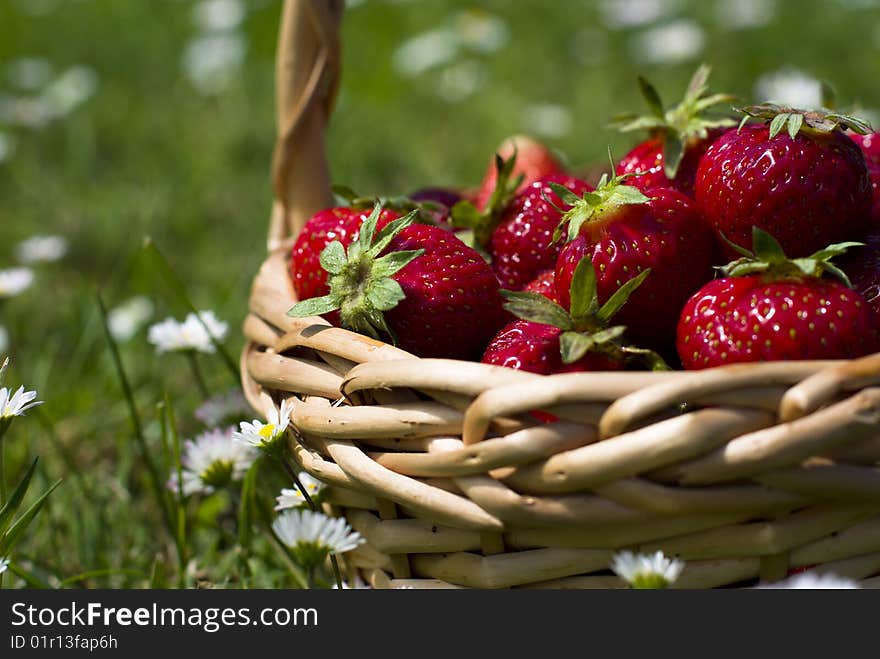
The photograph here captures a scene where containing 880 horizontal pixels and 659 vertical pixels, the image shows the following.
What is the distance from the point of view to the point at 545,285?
34.9 inches

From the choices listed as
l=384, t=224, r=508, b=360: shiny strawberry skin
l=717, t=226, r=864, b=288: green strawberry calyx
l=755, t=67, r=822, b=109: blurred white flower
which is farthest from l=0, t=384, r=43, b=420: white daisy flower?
l=755, t=67, r=822, b=109: blurred white flower

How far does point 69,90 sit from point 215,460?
1.71 metres

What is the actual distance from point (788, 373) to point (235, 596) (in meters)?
0.40

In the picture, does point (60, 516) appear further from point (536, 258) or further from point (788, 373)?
point (788, 373)

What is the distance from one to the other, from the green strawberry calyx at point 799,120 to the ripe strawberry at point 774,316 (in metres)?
0.12

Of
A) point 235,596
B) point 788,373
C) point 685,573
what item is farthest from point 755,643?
point 235,596

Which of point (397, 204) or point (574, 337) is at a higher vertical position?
point (397, 204)

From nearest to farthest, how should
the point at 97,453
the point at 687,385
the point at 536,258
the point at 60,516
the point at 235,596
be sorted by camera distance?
the point at 687,385 < the point at 235,596 < the point at 536,258 < the point at 60,516 < the point at 97,453

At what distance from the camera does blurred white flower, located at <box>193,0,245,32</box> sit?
8.49ft

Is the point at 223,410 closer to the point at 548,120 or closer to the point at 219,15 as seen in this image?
the point at 548,120

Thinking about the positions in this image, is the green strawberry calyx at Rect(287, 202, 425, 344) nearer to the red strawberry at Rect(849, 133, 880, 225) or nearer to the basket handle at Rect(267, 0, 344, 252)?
the basket handle at Rect(267, 0, 344, 252)

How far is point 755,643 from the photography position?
2.09 feet

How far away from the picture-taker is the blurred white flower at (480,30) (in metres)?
2.48

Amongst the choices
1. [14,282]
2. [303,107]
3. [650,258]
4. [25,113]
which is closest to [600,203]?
[650,258]
